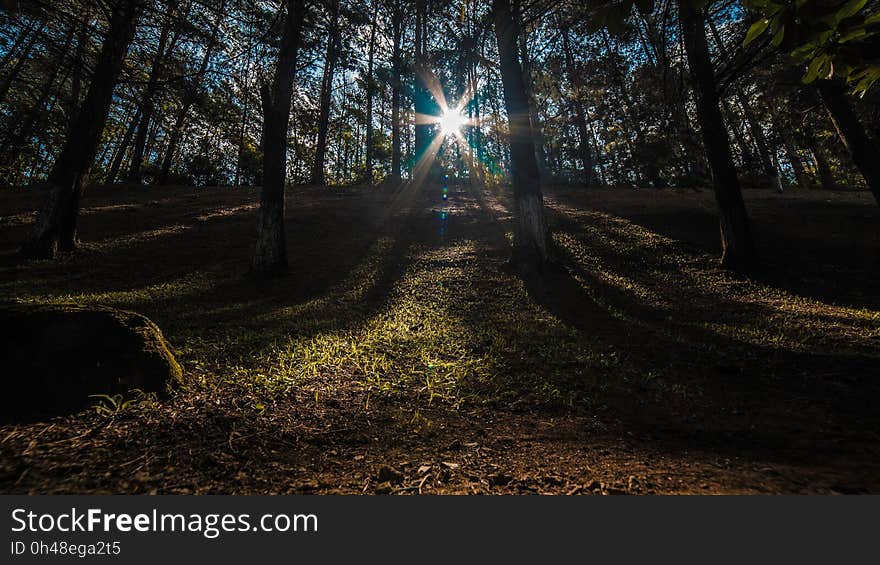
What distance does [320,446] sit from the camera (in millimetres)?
2715

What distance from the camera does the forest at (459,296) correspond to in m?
2.38

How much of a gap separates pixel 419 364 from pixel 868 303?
887 centimetres

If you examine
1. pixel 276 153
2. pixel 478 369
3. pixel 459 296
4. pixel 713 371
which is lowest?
pixel 713 371

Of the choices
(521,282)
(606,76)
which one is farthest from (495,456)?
(606,76)

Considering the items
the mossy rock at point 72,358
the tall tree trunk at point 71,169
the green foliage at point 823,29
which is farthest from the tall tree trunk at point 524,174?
the tall tree trunk at point 71,169

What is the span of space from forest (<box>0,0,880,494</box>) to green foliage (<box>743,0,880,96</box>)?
0.05 ft

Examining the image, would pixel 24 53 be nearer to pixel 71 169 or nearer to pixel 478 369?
pixel 71 169

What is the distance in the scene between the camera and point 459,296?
27.0ft

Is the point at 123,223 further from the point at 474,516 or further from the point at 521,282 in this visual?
the point at 474,516

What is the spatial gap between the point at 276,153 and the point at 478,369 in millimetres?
7443

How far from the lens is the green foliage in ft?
6.10

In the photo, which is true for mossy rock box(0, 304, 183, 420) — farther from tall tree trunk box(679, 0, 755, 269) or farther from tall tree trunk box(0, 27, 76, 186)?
tall tree trunk box(679, 0, 755, 269)

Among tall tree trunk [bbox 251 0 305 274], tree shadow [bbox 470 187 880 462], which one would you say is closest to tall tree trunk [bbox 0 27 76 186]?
tall tree trunk [bbox 251 0 305 274]

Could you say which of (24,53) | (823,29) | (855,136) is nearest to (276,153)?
(24,53)
